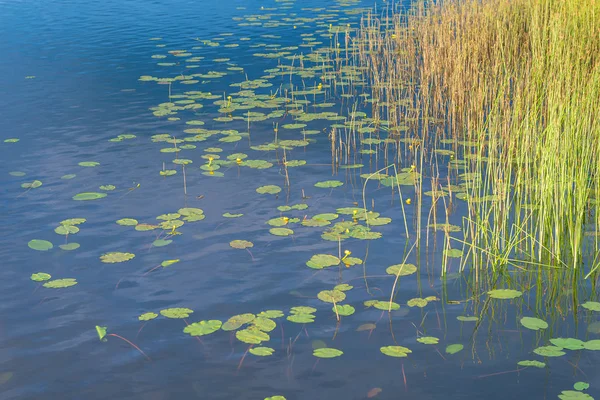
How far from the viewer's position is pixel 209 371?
12.6ft

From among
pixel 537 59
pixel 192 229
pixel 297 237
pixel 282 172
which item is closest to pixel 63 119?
Result: pixel 282 172

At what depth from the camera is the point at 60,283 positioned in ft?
15.7

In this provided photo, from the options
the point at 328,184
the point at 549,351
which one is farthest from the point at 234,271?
the point at 549,351

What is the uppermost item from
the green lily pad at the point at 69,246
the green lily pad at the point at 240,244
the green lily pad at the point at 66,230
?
the green lily pad at the point at 66,230

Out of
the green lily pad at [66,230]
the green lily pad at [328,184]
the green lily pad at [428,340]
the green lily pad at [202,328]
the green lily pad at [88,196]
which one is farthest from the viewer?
the green lily pad at [328,184]

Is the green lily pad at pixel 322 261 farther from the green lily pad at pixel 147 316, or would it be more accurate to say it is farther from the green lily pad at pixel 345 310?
the green lily pad at pixel 147 316

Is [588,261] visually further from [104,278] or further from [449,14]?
[449,14]

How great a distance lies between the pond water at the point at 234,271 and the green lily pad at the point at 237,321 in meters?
0.02

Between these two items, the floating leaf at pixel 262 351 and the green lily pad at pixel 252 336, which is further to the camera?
the green lily pad at pixel 252 336

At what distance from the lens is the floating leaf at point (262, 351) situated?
154 inches

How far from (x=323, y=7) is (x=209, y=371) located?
15.7m

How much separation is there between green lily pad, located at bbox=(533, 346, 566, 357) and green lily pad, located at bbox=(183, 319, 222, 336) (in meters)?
1.82

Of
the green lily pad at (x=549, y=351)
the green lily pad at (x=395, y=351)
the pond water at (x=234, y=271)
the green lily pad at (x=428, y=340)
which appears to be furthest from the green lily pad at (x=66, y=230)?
the green lily pad at (x=549, y=351)

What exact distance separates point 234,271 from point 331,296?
0.79 meters
